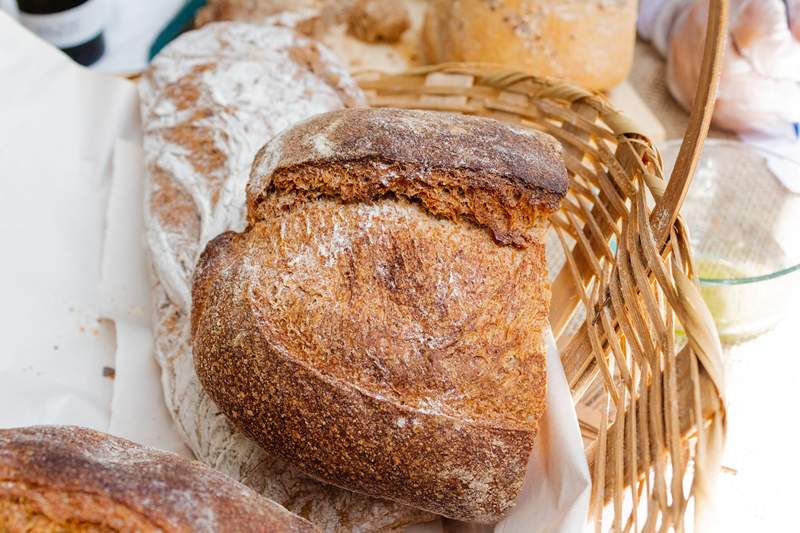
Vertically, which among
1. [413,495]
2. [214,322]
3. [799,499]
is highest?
[214,322]

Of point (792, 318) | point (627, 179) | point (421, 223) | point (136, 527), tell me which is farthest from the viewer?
point (792, 318)

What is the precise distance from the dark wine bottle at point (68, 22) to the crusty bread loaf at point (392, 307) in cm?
124

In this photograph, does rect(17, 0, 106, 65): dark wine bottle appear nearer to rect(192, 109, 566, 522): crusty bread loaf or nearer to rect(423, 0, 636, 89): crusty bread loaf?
rect(423, 0, 636, 89): crusty bread loaf

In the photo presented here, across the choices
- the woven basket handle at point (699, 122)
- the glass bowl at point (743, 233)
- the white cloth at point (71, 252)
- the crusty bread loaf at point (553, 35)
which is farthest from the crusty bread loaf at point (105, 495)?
the crusty bread loaf at point (553, 35)

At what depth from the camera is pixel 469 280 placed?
41.7 inches

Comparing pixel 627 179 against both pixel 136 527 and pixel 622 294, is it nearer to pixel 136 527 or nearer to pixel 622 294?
pixel 622 294

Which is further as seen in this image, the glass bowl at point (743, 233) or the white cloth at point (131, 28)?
the white cloth at point (131, 28)

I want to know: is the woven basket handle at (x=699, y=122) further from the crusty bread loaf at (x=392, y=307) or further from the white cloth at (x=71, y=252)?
the white cloth at (x=71, y=252)

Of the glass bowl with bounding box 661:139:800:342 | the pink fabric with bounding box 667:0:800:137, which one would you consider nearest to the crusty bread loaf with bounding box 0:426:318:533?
the glass bowl with bounding box 661:139:800:342

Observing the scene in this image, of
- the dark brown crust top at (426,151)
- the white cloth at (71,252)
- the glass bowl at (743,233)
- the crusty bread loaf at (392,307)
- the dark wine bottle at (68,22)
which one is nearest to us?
the crusty bread loaf at (392,307)

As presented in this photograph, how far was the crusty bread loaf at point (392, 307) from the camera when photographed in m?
0.98

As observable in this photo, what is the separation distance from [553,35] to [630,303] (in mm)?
1111

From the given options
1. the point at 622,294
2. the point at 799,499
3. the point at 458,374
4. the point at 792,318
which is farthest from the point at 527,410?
the point at 792,318

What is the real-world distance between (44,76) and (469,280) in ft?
3.72
